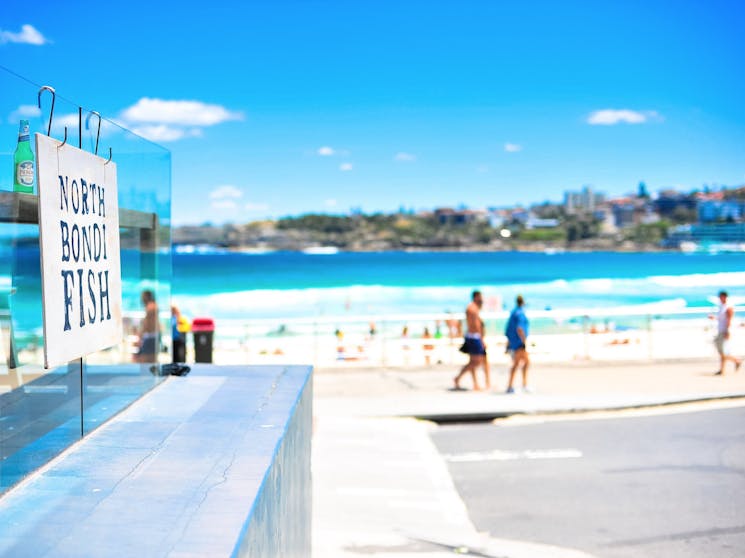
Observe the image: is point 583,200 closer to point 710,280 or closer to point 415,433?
point 710,280

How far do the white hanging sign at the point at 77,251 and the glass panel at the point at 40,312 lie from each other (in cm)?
8

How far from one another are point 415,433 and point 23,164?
8535 mm

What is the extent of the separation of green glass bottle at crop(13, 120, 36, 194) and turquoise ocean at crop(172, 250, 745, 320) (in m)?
26.2

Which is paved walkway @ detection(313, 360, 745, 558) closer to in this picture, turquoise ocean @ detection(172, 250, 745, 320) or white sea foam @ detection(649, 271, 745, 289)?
white sea foam @ detection(649, 271, 745, 289)

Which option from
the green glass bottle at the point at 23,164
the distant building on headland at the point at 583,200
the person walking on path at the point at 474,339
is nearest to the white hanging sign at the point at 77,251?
the green glass bottle at the point at 23,164

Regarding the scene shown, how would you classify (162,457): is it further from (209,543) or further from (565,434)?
(565,434)

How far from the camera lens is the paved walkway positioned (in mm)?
6793

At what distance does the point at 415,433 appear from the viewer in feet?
35.9

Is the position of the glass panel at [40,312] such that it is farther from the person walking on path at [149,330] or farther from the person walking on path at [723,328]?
the person walking on path at [723,328]

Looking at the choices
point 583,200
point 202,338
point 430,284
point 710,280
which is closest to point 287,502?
point 202,338

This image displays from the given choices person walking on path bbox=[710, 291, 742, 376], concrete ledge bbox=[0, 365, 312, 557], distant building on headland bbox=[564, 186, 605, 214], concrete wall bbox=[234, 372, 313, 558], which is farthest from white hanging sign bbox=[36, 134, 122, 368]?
distant building on headland bbox=[564, 186, 605, 214]

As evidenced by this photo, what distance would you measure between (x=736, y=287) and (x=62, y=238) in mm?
18191

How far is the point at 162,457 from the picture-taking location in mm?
3084

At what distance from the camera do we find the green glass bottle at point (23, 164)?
2.92 meters
